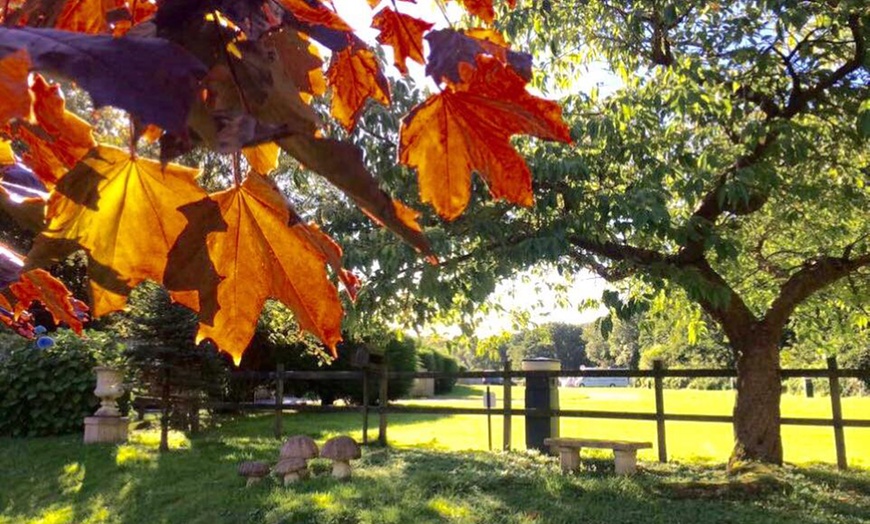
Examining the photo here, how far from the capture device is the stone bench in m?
7.38

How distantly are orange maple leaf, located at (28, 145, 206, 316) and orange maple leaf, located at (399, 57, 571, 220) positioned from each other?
0.20 m

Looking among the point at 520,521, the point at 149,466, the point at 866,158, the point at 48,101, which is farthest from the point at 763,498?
the point at 48,101

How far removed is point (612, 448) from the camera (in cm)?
744

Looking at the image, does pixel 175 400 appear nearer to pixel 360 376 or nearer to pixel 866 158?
pixel 360 376

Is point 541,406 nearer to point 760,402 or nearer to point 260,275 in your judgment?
point 760,402

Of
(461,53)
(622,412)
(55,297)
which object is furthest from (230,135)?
(622,412)

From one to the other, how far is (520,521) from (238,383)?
28.8 feet

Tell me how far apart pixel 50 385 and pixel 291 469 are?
533 centimetres

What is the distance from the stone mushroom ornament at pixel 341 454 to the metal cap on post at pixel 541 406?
326 centimetres

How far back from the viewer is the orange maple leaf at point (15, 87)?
0.34m

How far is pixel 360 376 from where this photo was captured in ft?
35.8

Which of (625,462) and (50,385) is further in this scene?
(50,385)

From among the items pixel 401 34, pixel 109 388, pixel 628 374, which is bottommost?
pixel 109 388

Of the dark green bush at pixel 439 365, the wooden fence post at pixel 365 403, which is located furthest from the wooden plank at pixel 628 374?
the dark green bush at pixel 439 365
